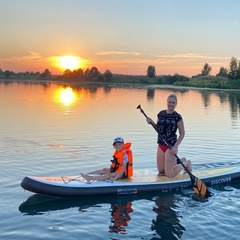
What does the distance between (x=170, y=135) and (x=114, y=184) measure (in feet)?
5.84

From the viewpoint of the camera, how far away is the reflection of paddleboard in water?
8016 millimetres

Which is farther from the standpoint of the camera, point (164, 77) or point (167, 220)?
point (164, 77)

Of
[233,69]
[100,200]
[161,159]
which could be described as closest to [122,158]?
[100,200]

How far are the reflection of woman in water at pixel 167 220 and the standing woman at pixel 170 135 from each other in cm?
98

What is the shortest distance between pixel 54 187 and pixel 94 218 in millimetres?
1266

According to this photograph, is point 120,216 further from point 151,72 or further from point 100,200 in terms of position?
point 151,72

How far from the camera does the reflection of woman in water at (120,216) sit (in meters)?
6.74

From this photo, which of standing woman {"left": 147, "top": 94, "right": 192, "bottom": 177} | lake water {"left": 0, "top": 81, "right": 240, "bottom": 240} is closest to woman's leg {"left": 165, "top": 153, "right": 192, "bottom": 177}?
standing woman {"left": 147, "top": 94, "right": 192, "bottom": 177}

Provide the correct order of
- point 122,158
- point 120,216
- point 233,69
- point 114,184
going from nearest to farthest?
point 120,216 → point 114,184 → point 122,158 → point 233,69

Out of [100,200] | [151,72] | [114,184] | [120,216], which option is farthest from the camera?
[151,72]

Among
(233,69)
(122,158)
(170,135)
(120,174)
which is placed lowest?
(120,174)

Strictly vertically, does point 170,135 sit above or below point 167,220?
above

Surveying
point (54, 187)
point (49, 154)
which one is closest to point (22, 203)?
point (54, 187)

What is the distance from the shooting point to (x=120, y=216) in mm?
7375
